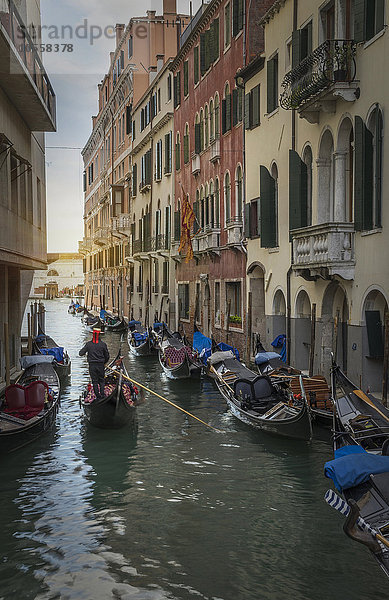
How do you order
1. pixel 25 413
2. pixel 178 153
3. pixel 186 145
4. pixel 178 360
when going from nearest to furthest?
pixel 25 413 → pixel 178 360 → pixel 186 145 → pixel 178 153

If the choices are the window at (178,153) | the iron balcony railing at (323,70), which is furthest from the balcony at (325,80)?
the window at (178,153)

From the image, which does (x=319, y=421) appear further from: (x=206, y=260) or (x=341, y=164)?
(x=206, y=260)

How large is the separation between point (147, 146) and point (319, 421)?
2301 cm

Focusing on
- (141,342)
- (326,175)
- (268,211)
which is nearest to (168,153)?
(141,342)

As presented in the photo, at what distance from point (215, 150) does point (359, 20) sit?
1020 cm

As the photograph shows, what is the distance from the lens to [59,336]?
33219 mm

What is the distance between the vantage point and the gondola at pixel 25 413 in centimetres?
964

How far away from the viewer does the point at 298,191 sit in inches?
535

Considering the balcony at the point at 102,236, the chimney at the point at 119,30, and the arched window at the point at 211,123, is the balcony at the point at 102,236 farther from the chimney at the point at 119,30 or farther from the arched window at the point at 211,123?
the arched window at the point at 211,123

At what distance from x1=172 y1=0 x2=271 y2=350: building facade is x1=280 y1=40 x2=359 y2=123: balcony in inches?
216

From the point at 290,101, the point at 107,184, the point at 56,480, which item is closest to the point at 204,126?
the point at 290,101

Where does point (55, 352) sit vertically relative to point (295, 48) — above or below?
below

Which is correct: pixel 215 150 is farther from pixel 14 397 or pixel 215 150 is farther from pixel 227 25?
pixel 14 397

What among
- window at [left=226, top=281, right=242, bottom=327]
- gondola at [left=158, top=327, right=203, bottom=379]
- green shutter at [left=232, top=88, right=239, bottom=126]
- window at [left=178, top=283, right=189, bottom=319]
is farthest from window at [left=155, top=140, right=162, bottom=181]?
window at [left=226, top=281, right=242, bottom=327]
